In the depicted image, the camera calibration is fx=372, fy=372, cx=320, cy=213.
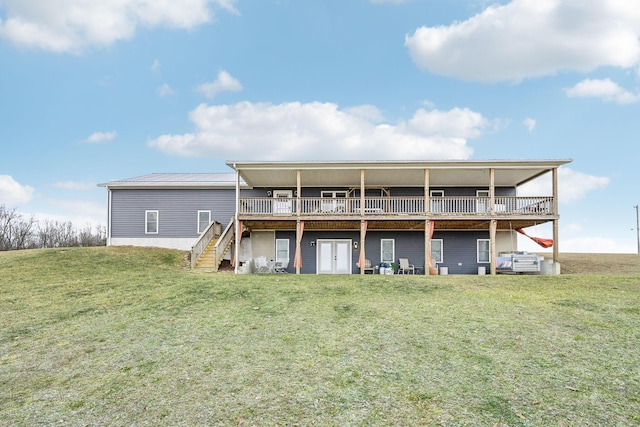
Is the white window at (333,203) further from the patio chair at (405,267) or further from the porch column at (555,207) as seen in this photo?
the porch column at (555,207)

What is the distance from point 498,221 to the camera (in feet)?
59.7

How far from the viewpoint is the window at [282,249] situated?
20609 millimetres

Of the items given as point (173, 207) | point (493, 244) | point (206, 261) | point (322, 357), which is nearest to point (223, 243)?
point (206, 261)

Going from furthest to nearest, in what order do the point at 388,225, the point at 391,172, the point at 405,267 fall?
the point at 405,267 < the point at 388,225 < the point at 391,172

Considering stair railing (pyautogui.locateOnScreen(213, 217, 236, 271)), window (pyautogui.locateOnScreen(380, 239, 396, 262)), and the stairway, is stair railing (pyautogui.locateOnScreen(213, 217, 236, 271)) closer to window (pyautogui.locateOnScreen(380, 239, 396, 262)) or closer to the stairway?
the stairway

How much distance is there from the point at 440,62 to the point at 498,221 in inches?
317

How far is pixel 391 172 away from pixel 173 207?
40.7ft

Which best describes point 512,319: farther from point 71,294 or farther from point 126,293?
point 71,294

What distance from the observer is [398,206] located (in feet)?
64.4

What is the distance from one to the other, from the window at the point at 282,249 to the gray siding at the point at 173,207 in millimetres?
3233

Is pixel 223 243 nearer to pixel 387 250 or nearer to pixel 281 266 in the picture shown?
pixel 281 266

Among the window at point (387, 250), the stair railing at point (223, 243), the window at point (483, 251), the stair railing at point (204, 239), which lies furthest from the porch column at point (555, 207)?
the stair railing at point (204, 239)

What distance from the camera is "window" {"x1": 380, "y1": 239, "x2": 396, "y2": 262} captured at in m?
20.5

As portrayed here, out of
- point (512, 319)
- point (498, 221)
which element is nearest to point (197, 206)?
point (498, 221)
